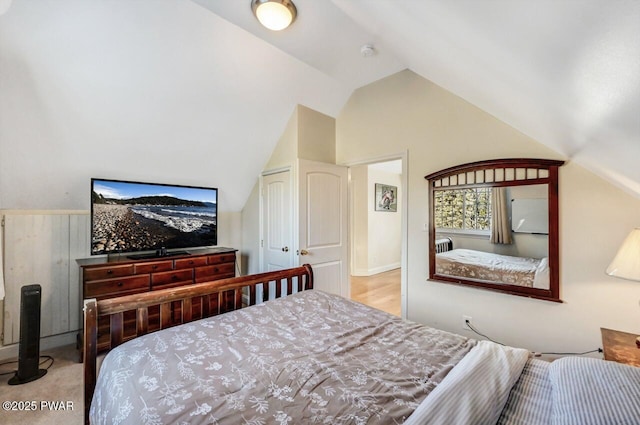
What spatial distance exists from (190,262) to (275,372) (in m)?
2.32

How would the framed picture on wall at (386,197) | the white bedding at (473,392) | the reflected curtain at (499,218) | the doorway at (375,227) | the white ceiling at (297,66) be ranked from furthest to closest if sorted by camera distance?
the framed picture on wall at (386,197)
the doorway at (375,227)
the reflected curtain at (499,218)
the white bedding at (473,392)
the white ceiling at (297,66)

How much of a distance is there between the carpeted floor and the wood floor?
3.21 m

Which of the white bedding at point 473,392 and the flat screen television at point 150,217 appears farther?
the flat screen television at point 150,217

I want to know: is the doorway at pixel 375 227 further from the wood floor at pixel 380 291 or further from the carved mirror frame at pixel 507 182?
the carved mirror frame at pixel 507 182

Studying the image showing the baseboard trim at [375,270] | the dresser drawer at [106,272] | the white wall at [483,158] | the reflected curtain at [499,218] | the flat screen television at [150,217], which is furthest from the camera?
the baseboard trim at [375,270]

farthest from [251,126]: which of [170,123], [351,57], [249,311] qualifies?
[249,311]

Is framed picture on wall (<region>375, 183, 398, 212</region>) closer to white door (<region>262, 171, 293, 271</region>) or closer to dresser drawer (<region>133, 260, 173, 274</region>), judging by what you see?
white door (<region>262, 171, 293, 271</region>)

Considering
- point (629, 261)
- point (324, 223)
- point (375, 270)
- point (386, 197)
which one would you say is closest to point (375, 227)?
point (386, 197)

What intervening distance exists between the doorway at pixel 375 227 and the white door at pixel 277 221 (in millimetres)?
1981

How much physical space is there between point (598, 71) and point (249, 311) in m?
1.96

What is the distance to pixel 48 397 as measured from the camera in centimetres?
204

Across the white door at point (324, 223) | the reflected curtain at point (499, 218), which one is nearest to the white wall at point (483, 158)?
the reflected curtain at point (499, 218)

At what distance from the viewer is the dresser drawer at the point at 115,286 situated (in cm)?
252

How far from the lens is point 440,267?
2.76 m
